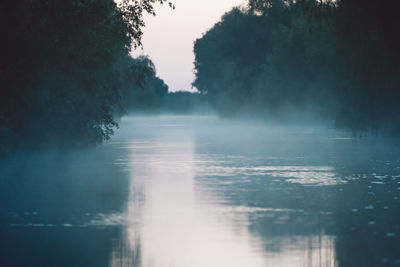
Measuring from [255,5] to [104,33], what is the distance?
67.1 metres

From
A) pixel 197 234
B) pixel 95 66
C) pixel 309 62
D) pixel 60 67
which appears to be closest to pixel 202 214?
pixel 197 234

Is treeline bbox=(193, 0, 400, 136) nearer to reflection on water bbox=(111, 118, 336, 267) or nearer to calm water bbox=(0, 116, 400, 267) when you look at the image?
calm water bbox=(0, 116, 400, 267)

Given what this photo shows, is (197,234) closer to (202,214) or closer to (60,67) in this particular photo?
(202,214)

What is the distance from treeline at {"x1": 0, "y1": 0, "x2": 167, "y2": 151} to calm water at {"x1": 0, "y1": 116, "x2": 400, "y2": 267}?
2667 millimetres

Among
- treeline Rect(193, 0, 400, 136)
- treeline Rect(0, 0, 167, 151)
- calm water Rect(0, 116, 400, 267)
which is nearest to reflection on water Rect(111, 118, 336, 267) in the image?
calm water Rect(0, 116, 400, 267)

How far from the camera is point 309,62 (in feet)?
242

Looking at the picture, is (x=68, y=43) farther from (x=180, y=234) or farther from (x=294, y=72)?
(x=294, y=72)

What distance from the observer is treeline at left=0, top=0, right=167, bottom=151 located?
23.0 meters

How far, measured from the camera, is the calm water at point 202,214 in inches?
387

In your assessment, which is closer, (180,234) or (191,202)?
(180,234)

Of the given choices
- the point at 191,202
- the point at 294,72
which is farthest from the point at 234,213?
the point at 294,72

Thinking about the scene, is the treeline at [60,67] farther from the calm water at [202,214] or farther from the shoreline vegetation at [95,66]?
the calm water at [202,214]

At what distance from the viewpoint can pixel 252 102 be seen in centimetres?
9625

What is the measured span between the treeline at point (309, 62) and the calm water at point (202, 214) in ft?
26.5
